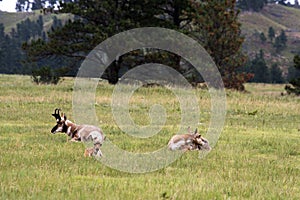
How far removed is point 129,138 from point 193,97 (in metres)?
11.9

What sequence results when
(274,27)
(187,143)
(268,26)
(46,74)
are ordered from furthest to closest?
(268,26)
(274,27)
(46,74)
(187,143)

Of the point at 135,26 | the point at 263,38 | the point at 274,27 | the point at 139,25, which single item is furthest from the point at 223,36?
the point at 274,27

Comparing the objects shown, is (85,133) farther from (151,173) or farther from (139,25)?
(139,25)

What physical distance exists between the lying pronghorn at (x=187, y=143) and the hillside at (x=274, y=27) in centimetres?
12101

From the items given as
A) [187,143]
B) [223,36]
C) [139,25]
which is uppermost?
[139,25]

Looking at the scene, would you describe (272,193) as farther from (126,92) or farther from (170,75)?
(170,75)

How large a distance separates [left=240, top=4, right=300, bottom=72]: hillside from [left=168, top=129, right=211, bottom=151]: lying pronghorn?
12101 centimetres

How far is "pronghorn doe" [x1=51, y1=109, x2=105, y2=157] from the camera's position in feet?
36.0

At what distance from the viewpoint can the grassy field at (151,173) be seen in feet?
26.7

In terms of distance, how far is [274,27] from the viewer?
17050cm

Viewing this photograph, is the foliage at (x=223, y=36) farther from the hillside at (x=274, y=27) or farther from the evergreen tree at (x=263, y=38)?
the evergreen tree at (x=263, y=38)

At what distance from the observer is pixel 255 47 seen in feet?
483

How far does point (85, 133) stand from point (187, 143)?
2.27 meters

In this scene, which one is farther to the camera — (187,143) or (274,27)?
(274,27)
